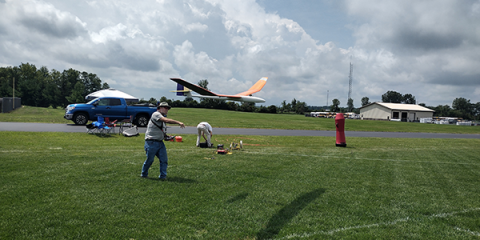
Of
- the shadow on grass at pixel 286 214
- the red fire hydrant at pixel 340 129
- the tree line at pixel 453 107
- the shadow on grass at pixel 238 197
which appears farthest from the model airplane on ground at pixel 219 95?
the tree line at pixel 453 107

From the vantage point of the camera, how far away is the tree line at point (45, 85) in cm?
7406

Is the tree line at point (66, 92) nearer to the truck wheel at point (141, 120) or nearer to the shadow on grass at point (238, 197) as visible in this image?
the truck wheel at point (141, 120)

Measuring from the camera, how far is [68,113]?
Result: 18.9m

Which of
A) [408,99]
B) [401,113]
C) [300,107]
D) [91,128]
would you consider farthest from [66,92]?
[408,99]

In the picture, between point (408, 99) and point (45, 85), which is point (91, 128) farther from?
point (408, 99)

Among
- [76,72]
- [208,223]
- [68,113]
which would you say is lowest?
[208,223]

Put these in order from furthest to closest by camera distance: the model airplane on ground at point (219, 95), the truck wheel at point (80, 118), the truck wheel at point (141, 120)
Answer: the truck wheel at point (141, 120) < the truck wheel at point (80, 118) < the model airplane on ground at point (219, 95)

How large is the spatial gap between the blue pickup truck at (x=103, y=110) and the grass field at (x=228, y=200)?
1138 cm

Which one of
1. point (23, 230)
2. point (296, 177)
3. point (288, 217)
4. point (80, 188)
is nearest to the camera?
point (23, 230)

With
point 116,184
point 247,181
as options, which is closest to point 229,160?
point 247,181

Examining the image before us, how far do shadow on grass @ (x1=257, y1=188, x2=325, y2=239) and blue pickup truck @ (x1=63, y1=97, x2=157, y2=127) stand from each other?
17.3 m

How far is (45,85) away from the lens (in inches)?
3369

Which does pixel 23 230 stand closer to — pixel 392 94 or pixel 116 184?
pixel 116 184

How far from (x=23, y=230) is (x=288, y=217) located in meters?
3.72
